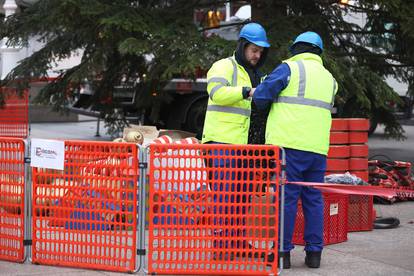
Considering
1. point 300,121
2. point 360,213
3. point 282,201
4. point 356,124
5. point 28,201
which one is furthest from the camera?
point 356,124

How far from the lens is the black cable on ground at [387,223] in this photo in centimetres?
814

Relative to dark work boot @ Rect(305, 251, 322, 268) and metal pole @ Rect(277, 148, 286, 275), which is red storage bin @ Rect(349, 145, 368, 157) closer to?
dark work boot @ Rect(305, 251, 322, 268)

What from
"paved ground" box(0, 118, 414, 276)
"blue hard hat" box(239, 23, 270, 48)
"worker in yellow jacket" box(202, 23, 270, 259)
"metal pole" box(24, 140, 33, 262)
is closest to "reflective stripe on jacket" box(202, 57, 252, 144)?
"worker in yellow jacket" box(202, 23, 270, 259)

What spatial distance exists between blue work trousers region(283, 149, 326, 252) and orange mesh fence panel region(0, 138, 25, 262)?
2048 millimetres

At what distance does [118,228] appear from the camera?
21.0ft

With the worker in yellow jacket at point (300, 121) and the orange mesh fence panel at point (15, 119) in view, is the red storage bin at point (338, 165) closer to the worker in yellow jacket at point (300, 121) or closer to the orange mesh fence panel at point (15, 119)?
the worker in yellow jacket at point (300, 121)

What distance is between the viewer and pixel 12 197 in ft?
21.7

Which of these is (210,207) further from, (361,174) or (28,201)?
(361,174)

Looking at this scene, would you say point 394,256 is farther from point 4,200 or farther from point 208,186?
point 4,200

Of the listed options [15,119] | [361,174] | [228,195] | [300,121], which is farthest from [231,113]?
[15,119]

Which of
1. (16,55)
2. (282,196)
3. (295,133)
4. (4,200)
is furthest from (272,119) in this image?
(16,55)

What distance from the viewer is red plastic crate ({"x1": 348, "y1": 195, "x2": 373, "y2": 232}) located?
7.77 metres

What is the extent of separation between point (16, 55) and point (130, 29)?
702cm

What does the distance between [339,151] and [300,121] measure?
2256 mm
